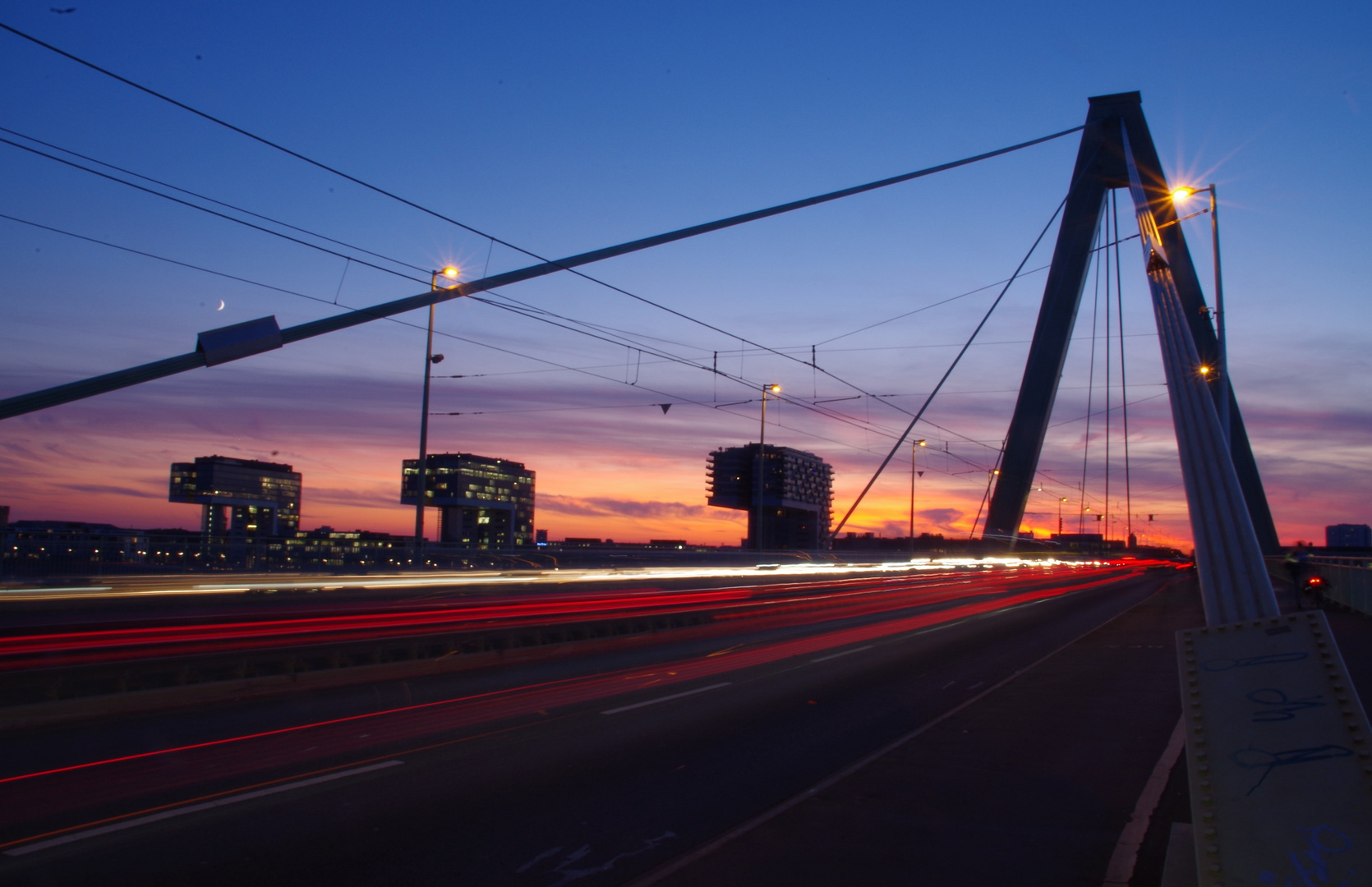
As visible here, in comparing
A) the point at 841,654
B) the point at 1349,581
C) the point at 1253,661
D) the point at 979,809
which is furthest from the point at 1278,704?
the point at 1349,581

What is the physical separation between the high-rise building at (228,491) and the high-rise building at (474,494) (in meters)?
11.4

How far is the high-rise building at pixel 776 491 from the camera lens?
79938mm

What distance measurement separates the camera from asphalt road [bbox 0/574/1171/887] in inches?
232

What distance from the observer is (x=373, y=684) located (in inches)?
528

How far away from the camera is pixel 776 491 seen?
87.6 metres

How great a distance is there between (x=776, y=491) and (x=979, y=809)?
8067cm

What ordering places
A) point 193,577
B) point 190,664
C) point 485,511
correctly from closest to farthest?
point 190,664 → point 193,577 → point 485,511

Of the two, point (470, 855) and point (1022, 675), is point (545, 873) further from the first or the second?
point (1022, 675)

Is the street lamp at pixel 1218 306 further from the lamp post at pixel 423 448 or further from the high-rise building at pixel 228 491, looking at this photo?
the high-rise building at pixel 228 491

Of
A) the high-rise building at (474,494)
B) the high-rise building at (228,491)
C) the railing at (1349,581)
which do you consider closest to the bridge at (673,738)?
the railing at (1349,581)

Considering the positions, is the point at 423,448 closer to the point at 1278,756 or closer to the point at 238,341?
the point at 238,341

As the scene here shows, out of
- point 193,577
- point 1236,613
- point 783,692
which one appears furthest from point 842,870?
point 193,577

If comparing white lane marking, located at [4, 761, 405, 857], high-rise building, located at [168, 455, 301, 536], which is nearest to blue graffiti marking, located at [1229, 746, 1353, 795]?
white lane marking, located at [4, 761, 405, 857]

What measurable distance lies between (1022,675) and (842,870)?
10494 mm
